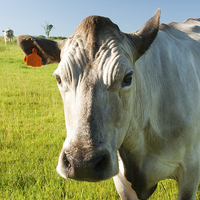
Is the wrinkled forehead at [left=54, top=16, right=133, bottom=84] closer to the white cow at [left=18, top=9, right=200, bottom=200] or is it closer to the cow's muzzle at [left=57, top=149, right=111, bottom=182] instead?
the white cow at [left=18, top=9, right=200, bottom=200]

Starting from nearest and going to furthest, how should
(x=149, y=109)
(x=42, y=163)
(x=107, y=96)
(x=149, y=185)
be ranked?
(x=107, y=96), (x=149, y=109), (x=149, y=185), (x=42, y=163)

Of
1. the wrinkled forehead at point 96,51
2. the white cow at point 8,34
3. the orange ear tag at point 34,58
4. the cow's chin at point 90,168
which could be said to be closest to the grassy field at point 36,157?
the cow's chin at point 90,168

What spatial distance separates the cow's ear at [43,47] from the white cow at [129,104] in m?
0.01

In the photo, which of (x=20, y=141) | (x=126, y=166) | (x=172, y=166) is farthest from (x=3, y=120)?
(x=172, y=166)

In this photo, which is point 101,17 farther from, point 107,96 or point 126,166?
point 126,166

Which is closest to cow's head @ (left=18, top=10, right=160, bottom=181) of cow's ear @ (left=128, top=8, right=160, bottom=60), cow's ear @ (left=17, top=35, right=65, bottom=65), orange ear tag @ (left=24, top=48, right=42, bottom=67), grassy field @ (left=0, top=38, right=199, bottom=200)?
cow's ear @ (left=128, top=8, right=160, bottom=60)

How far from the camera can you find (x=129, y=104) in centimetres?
204

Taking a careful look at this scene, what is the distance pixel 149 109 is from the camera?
Answer: 245 centimetres

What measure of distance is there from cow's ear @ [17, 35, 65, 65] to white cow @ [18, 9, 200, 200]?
0.03 ft

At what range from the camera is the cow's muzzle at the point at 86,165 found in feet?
5.03

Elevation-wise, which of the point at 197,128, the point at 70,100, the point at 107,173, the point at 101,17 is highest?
the point at 101,17

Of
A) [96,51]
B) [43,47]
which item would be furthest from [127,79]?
[43,47]

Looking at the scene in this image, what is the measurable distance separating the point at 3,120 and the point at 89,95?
424cm

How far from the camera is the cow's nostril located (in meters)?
1.60
